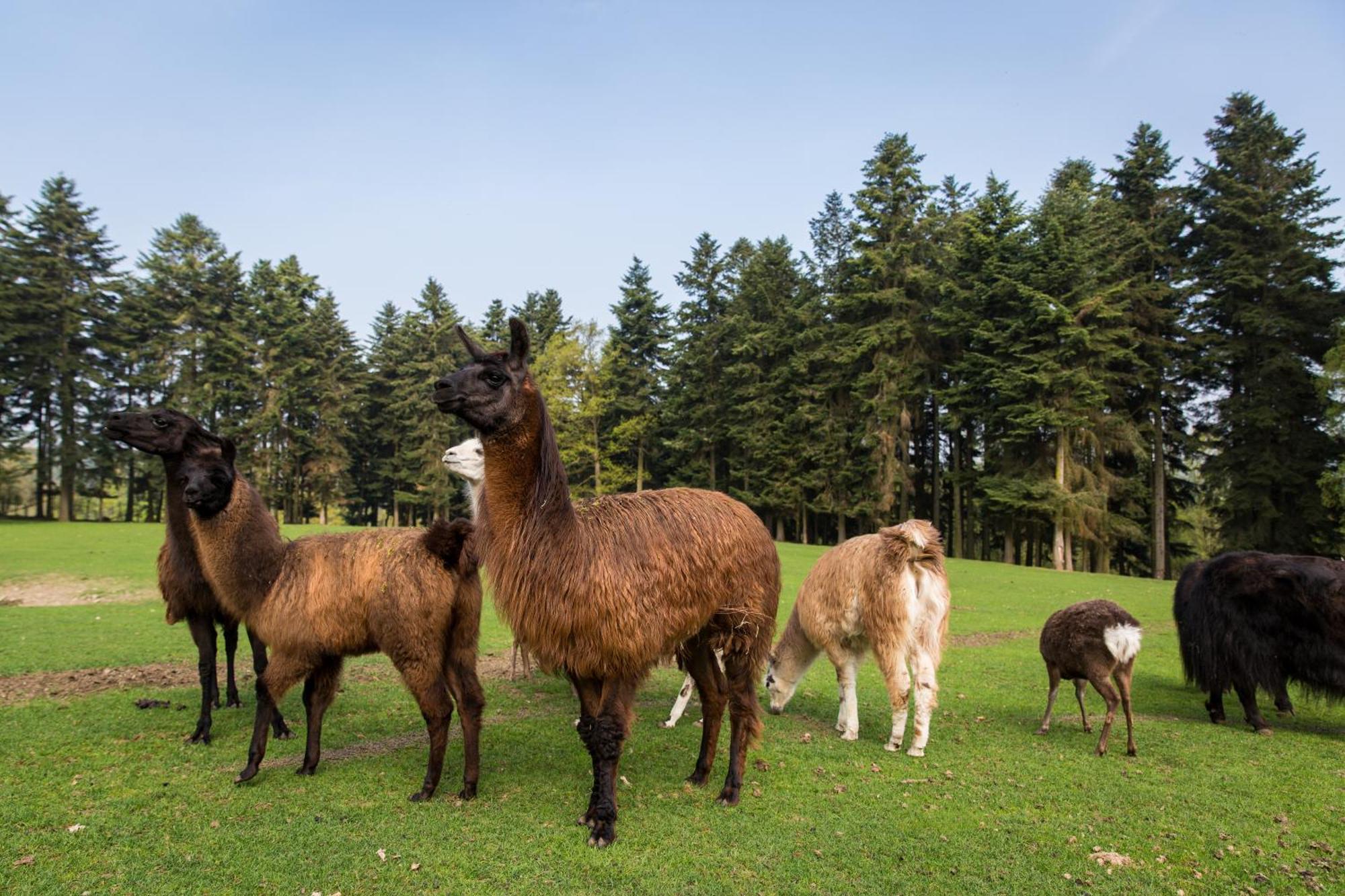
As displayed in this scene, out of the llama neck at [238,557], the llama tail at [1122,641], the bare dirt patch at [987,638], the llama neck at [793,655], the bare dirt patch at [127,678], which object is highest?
the llama neck at [238,557]

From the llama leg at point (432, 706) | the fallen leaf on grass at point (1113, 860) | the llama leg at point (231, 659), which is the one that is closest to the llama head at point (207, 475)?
the llama leg at point (231, 659)

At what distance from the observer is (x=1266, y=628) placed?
296 inches

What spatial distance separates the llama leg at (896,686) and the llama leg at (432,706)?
4.07 metres

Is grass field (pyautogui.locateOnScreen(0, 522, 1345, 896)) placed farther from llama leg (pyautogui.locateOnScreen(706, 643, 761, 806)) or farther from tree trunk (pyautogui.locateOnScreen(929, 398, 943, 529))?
tree trunk (pyautogui.locateOnScreen(929, 398, 943, 529))

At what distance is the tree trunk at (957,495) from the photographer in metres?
35.5

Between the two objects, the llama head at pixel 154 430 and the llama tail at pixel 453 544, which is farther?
the llama head at pixel 154 430

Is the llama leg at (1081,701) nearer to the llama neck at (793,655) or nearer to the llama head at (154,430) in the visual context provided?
the llama neck at (793,655)

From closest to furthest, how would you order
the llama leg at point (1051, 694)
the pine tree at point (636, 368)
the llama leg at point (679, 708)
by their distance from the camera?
the llama leg at point (1051, 694) → the llama leg at point (679, 708) → the pine tree at point (636, 368)

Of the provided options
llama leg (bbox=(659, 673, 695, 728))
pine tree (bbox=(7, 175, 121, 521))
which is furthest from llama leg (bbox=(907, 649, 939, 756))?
pine tree (bbox=(7, 175, 121, 521))

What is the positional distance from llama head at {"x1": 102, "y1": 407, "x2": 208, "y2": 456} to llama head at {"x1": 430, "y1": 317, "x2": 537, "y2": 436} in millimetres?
3125

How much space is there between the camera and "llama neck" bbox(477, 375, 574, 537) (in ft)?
14.9

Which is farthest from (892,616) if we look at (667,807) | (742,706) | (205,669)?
(205,669)

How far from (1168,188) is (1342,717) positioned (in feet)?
120

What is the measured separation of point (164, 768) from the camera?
5441 mm
